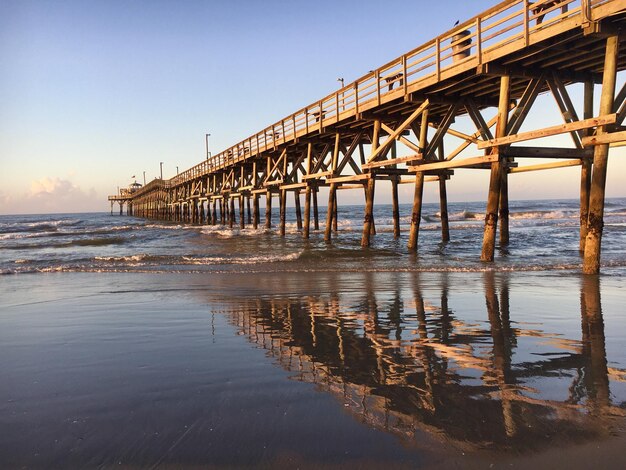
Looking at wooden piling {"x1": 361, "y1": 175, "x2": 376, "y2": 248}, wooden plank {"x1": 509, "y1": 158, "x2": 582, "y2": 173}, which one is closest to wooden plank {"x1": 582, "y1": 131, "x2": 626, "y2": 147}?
wooden plank {"x1": 509, "y1": 158, "x2": 582, "y2": 173}

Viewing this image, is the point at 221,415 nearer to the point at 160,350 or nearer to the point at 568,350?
the point at 160,350

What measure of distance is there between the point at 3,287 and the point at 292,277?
5.50 m

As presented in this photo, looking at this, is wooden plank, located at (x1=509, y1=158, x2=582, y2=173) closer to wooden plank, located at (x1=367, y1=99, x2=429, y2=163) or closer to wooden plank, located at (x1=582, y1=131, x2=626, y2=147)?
wooden plank, located at (x1=367, y1=99, x2=429, y2=163)

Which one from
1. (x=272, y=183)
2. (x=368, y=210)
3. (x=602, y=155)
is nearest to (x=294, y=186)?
(x=272, y=183)

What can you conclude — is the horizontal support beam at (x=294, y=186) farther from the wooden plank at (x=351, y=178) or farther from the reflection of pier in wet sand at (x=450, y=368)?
the reflection of pier in wet sand at (x=450, y=368)

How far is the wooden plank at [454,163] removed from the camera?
35.6 feet

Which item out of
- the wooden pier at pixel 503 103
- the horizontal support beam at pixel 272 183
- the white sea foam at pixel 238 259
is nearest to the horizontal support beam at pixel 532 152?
the wooden pier at pixel 503 103

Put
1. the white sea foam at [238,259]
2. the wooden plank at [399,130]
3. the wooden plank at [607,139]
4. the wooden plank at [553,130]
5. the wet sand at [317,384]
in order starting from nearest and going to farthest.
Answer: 1. the wet sand at [317,384]
2. the wooden plank at [607,139]
3. the wooden plank at [553,130]
4. the white sea foam at [238,259]
5. the wooden plank at [399,130]

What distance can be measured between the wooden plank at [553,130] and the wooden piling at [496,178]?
0.24 metres

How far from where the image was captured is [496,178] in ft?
35.6

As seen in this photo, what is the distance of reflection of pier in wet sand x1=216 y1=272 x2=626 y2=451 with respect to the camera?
242cm

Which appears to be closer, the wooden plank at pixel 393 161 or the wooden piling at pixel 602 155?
the wooden piling at pixel 602 155

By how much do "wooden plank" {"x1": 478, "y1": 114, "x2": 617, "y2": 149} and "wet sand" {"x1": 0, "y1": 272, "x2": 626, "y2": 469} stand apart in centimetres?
372

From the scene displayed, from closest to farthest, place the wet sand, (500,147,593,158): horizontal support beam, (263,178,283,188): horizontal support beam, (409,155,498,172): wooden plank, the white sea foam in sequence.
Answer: the wet sand, (500,147,593,158): horizontal support beam, (409,155,498,172): wooden plank, the white sea foam, (263,178,283,188): horizontal support beam
